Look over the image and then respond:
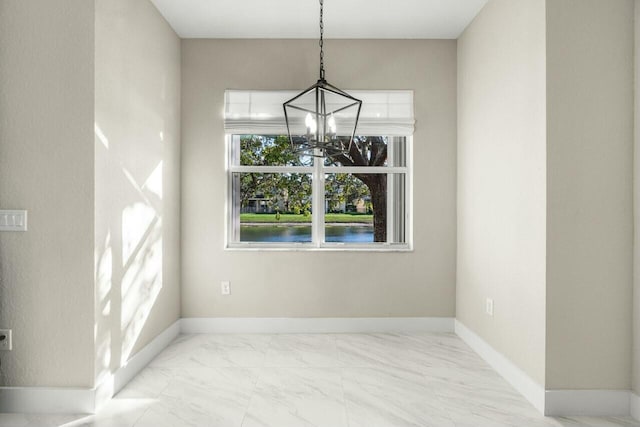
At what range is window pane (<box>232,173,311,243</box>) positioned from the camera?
3.89 meters

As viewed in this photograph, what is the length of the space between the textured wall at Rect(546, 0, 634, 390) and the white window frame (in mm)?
1612

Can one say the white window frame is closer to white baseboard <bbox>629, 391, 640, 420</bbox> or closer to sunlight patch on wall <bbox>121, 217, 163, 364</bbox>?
sunlight patch on wall <bbox>121, 217, 163, 364</bbox>

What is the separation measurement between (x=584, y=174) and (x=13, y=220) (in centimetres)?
325

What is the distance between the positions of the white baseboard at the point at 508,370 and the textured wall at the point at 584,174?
1.33ft

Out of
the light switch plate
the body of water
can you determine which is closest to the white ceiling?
the body of water

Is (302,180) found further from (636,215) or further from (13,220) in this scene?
(636,215)

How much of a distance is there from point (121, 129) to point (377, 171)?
2.23m

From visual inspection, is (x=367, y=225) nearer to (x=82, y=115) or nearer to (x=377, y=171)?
(x=377, y=171)

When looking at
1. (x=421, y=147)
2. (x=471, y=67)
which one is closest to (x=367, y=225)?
(x=421, y=147)

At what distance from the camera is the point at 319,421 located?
2.21 meters

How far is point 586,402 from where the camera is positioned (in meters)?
2.29

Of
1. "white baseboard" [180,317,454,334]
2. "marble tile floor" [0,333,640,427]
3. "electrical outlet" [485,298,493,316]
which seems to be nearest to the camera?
"marble tile floor" [0,333,640,427]

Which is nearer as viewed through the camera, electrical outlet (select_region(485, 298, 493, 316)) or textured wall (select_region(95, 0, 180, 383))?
textured wall (select_region(95, 0, 180, 383))

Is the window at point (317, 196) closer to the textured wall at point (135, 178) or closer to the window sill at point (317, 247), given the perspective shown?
the window sill at point (317, 247)
